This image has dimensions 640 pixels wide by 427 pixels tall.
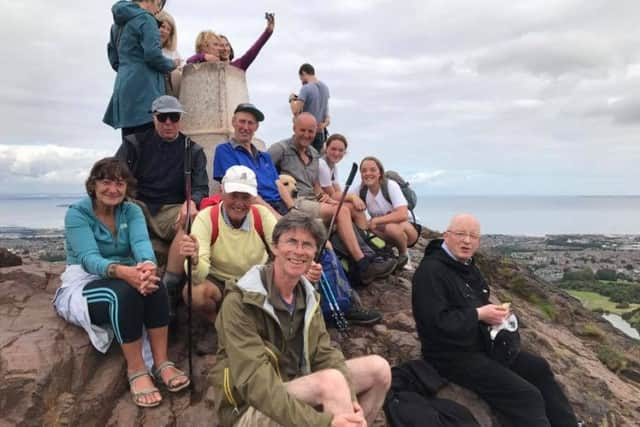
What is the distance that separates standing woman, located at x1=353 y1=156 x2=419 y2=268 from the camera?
7355 millimetres

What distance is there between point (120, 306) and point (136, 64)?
414cm

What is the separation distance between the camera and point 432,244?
5.29m

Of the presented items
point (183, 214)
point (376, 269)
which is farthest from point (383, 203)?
point (183, 214)

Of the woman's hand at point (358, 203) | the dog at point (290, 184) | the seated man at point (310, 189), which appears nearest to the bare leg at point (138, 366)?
the seated man at point (310, 189)

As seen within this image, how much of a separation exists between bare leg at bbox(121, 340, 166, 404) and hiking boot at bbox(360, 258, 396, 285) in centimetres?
339

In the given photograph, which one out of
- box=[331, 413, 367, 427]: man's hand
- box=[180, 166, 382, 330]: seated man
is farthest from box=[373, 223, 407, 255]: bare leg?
box=[331, 413, 367, 427]: man's hand

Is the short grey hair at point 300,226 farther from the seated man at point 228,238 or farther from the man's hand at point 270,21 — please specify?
the man's hand at point 270,21

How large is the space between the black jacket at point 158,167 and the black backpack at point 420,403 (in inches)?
131

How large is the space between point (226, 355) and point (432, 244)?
8.46 feet

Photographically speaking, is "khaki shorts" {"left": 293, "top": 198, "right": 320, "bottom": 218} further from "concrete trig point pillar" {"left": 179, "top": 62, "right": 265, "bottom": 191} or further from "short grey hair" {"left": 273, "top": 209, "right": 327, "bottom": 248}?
"short grey hair" {"left": 273, "top": 209, "right": 327, "bottom": 248}

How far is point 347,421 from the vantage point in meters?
3.39

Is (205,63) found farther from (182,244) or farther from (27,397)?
(27,397)

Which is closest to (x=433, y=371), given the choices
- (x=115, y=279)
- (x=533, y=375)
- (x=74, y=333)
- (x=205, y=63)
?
(x=533, y=375)

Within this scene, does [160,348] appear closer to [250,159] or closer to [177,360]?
[177,360]
